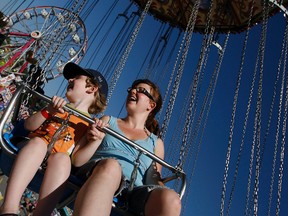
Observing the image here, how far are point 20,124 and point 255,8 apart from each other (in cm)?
690

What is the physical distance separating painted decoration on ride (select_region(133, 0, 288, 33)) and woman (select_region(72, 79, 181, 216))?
575 cm

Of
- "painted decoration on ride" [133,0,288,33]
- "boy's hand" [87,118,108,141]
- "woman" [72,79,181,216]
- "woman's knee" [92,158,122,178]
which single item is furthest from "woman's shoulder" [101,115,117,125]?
"painted decoration on ride" [133,0,288,33]

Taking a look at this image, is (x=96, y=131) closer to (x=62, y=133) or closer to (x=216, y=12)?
(x=62, y=133)

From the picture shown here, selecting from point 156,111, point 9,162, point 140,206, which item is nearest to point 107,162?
point 140,206

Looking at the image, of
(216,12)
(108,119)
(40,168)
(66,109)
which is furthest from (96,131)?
(216,12)

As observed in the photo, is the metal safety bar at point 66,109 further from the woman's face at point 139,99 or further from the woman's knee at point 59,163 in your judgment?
the woman's face at point 139,99

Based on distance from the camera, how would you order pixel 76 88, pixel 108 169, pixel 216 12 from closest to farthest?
1. pixel 108 169
2. pixel 76 88
3. pixel 216 12

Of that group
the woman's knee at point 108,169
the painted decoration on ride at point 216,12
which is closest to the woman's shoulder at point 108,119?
the woman's knee at point 108,169

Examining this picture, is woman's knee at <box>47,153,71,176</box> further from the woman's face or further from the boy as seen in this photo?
the woman's face

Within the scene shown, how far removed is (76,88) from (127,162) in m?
0.69

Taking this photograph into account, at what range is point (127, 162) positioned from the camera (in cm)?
194

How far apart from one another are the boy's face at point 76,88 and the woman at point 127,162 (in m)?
0.25

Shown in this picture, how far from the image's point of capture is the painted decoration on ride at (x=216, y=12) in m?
7.81

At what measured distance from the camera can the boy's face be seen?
2.29 metres
